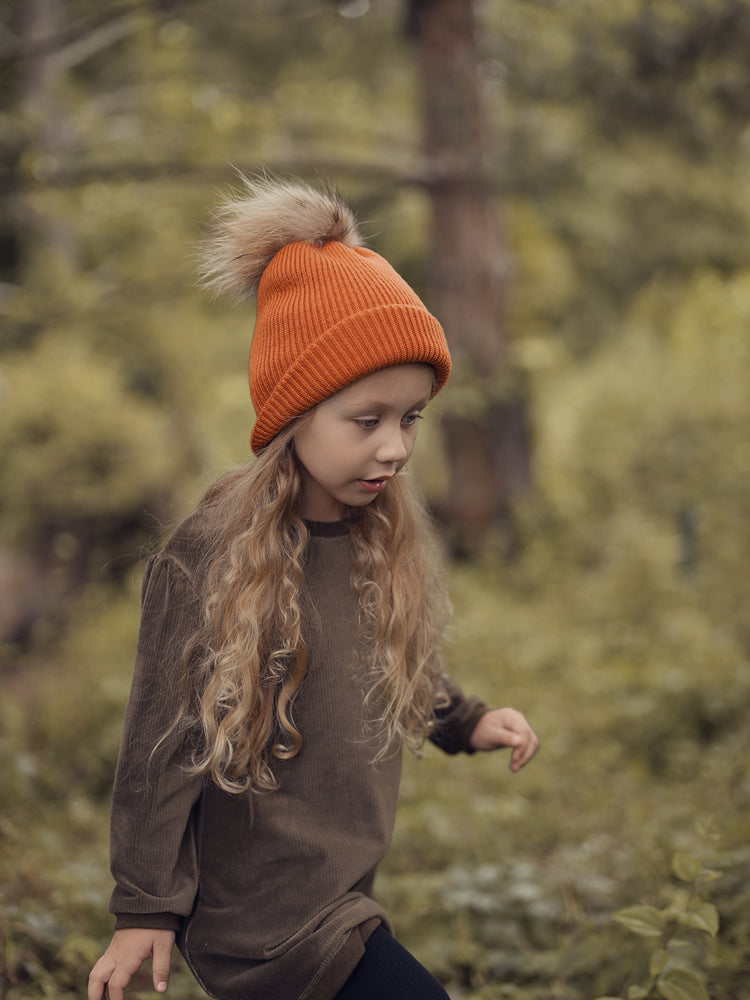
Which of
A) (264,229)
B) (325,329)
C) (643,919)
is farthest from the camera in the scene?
(643,919)

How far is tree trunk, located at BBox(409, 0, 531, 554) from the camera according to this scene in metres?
6.96

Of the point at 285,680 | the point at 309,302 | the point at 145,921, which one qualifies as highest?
the point at 309,302

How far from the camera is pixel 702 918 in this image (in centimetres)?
190

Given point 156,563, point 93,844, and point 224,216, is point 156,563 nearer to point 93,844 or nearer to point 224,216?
point 224,216

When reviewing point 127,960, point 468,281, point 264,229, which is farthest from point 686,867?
point 468,281

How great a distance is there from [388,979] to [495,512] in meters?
6.09

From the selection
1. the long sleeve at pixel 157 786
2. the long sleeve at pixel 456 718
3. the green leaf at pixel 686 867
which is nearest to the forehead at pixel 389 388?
the long sleeve at pixel 157 786

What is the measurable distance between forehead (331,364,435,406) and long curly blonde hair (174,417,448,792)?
146 millimetres

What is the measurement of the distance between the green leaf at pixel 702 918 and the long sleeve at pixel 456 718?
564 millimetres

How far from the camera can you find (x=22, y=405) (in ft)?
26.4

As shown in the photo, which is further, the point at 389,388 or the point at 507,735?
the point at 507,735

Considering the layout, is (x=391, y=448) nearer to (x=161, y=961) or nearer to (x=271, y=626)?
(x=271, y=626)

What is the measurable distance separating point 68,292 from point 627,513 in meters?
4.84

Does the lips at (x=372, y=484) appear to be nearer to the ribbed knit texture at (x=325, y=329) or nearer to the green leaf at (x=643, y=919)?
the ribbed knit texture at (x=325, y=329)
